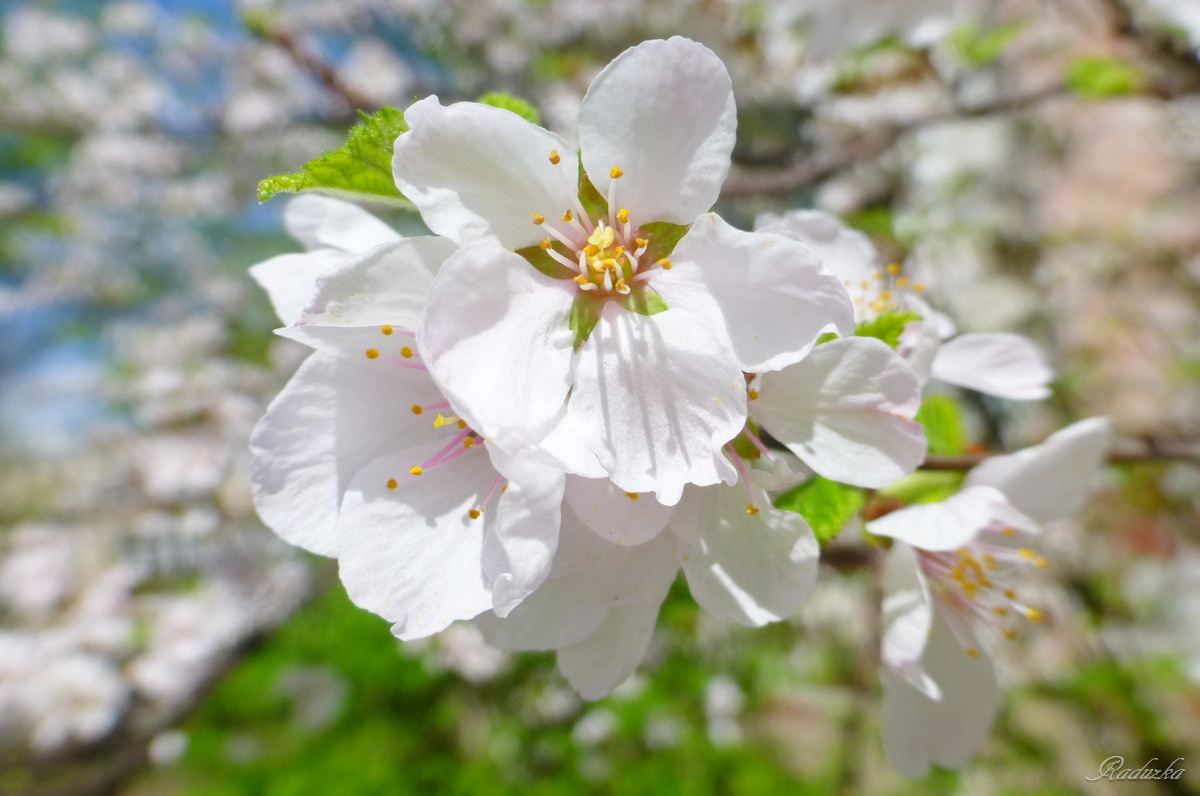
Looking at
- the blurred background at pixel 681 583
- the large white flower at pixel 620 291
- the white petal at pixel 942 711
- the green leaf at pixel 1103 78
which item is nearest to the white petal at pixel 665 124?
the large white flower at pixel 620 291

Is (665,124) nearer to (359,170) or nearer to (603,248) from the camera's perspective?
(603,248)

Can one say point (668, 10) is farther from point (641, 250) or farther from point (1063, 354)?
point (641, 250)

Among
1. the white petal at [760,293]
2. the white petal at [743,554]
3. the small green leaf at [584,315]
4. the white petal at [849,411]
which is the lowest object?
the white petal at [743,554]

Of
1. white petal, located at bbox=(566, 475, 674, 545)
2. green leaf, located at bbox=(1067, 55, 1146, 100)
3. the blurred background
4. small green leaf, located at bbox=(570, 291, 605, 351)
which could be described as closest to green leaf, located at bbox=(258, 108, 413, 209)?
small green leaf, located at bbox=(570, 291, 605, 351)

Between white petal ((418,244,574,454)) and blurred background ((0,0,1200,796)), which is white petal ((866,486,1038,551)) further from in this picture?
blurred background ((0,0,1200,796))

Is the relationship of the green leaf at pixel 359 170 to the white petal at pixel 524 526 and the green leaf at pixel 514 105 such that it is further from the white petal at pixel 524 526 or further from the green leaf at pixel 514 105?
the white petal at pixel 524 526

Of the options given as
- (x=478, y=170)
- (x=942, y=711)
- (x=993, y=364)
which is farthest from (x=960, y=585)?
(x=478, y=170)
